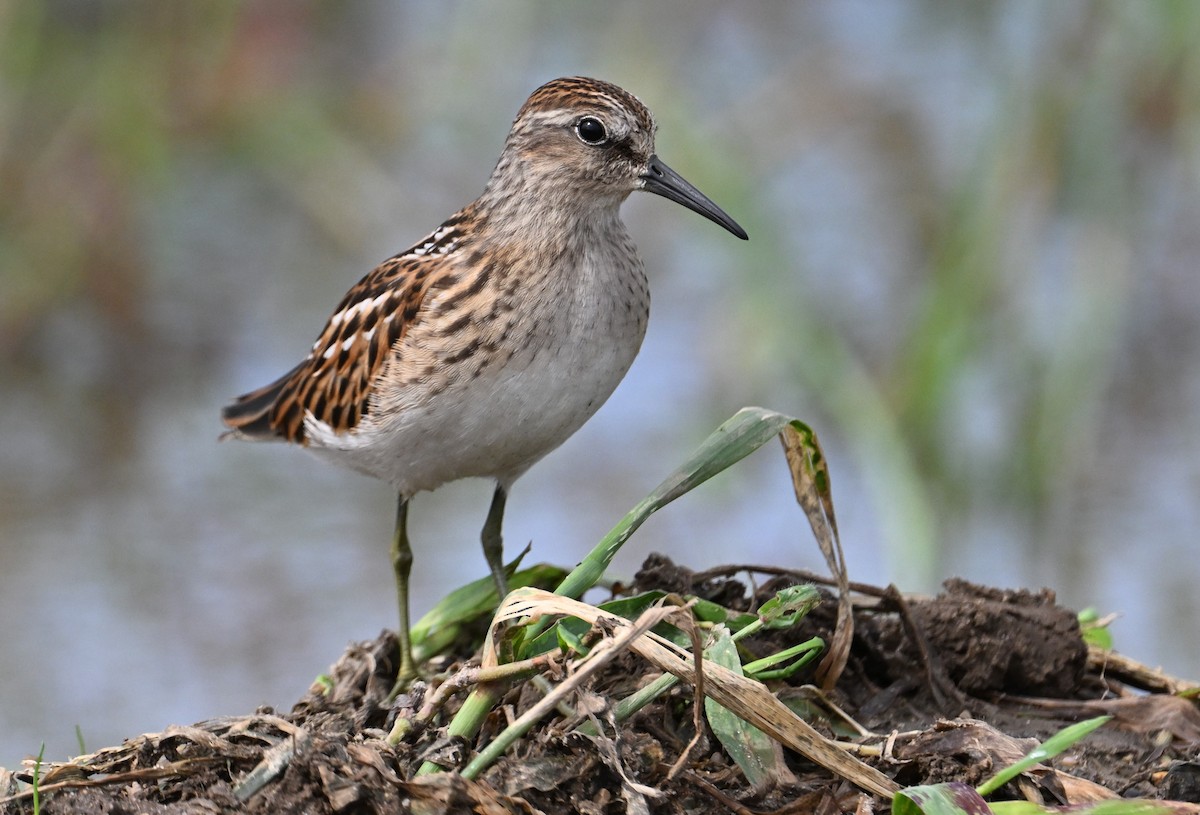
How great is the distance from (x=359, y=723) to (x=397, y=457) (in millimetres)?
1466

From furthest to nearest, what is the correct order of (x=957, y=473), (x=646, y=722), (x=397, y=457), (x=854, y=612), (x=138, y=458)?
(x=138, y=458) → (x=957, y=473) → (x=397, y=457) → (x=854, y=612) → (x=646, y=722)

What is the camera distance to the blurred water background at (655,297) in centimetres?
727

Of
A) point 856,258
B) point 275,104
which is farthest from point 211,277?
point 856,258

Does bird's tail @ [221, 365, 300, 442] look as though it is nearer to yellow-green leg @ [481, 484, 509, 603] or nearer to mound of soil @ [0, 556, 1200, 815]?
yellow-green leg @ [481, 484, 509, 603]

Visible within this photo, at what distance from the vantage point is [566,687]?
302cm

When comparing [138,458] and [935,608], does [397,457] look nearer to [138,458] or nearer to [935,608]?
[935,608]

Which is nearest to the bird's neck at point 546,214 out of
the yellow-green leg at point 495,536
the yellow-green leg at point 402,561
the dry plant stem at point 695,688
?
the yellow-green leg at point 495,536

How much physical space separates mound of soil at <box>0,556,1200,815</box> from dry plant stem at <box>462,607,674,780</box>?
0.16 feet

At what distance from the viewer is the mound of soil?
3143 millimetres

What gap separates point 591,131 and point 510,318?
695 millimetres

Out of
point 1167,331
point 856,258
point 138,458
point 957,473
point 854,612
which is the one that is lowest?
point 854,612

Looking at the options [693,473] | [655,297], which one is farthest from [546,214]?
[655,297]

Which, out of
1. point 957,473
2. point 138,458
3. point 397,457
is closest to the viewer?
point 397,457

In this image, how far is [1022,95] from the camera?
8.00m
